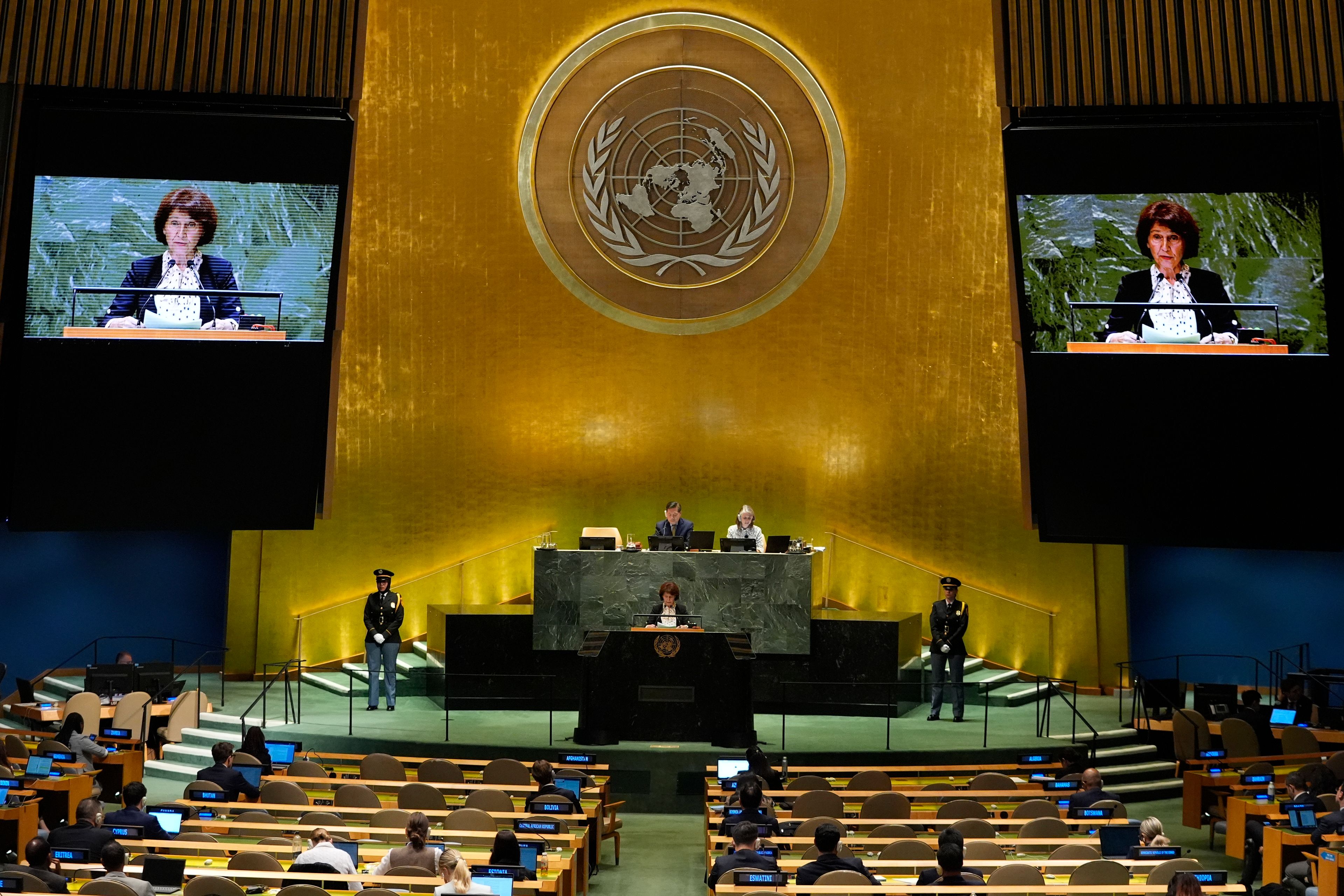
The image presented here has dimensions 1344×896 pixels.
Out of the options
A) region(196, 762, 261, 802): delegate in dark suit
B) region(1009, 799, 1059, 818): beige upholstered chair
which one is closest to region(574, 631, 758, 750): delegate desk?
region(196, 762, 261, 802): delegate in dark suit

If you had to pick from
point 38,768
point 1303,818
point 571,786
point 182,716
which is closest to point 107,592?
point 182,716

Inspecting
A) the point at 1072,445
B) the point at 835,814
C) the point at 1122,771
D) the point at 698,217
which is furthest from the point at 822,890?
the point at 698,217

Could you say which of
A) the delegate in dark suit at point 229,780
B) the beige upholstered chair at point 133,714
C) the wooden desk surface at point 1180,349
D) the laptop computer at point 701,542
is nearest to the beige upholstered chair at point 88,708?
the beige upholstered chair at point 133,714

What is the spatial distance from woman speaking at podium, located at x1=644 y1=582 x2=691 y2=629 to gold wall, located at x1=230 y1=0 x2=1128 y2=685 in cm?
357

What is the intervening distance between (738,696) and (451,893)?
609cm

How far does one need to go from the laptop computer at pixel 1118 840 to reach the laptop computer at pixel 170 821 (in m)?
5.23

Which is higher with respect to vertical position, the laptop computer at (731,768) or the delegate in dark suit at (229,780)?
the laptop computer at (731,768)

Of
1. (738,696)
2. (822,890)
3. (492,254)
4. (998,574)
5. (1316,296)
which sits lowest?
(822,890)

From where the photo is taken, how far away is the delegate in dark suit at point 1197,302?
544 inches

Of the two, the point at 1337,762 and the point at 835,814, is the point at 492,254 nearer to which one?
the point at 835,814

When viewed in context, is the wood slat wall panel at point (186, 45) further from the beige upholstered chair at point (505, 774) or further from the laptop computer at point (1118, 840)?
the laptop computer at point (1118, 840)

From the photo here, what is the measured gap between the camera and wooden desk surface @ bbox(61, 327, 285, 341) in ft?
45.8

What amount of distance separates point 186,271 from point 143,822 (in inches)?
281

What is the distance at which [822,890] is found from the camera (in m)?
7.05
